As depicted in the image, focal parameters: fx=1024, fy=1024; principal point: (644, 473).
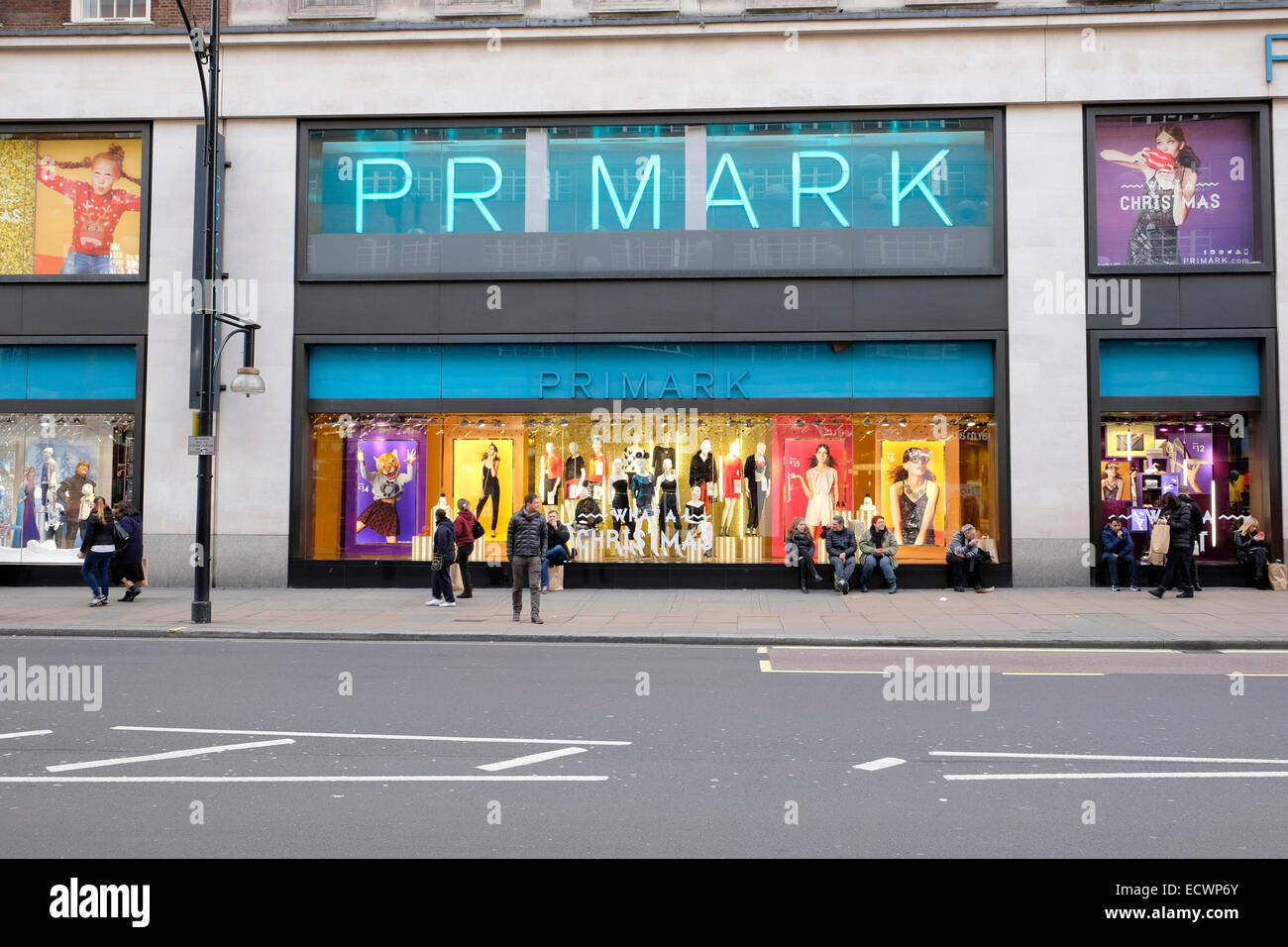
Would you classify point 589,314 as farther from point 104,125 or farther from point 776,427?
point 104,125

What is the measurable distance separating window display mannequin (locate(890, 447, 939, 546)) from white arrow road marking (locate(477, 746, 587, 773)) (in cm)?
1371

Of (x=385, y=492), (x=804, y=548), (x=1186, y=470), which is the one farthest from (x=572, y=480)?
(x=1186, y=470)

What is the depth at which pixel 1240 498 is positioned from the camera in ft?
63.7

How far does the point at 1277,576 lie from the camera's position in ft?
60.6

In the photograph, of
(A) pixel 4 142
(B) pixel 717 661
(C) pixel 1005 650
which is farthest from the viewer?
(A) pixel 4 142

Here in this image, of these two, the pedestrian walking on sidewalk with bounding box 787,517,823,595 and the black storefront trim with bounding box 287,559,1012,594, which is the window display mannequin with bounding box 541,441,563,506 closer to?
the black storefront trim with bounding box 287,559,1012,594

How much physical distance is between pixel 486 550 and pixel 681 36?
10.7 meters

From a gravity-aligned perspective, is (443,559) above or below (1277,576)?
above

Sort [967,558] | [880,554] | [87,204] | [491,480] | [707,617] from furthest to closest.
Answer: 1. [87,204]
2. [491,480]
3. [880,554]
4. [967,558]
5. [707,617]

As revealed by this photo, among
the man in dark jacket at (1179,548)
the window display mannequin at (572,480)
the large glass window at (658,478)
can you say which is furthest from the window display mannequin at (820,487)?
the man in dark jacket at (1179,548)

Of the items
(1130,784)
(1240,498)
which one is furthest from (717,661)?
(1240,498)

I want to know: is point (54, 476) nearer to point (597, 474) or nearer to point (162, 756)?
point (597, 474)

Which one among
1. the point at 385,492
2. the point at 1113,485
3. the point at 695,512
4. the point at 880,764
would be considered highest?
the point at 1113,485

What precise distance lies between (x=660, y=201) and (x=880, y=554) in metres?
8.02
